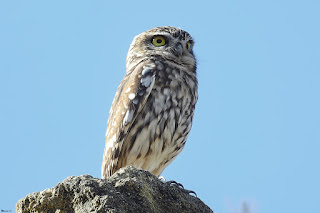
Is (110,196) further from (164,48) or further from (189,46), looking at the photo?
(189,46)

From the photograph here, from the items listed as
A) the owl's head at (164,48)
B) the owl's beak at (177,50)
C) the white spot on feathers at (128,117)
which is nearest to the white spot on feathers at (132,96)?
the white spot on feathers at (128,117)

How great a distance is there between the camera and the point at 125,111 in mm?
5121

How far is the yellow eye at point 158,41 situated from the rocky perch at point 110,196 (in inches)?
118

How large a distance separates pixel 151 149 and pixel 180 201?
1.93m

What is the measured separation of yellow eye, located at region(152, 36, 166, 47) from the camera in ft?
19.4

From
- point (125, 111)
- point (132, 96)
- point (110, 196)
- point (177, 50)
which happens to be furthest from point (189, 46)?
point (110, 196)

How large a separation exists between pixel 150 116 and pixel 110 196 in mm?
2322

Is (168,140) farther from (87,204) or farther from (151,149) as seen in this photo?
(87,204)

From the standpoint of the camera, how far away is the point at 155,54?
18.9ft

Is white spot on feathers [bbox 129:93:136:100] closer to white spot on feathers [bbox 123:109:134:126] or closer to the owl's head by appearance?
white spot on feathers [bbox 123:109:134:126]

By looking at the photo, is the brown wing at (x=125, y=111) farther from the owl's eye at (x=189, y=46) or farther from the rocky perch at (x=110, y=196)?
the rocky perch at (x=110, y=196)

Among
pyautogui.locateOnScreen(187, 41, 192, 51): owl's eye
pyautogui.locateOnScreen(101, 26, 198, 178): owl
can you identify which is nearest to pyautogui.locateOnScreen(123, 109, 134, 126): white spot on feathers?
pyautogui.locateOnScreen(101, 26, 198, 178): owl

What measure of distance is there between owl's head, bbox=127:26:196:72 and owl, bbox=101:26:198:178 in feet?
0.23

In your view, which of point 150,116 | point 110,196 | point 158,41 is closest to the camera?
point 110,196
